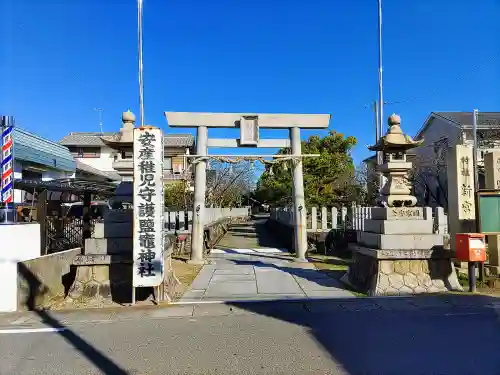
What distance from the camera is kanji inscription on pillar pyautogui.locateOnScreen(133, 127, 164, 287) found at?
7.35 m

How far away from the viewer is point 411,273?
8.29 meters

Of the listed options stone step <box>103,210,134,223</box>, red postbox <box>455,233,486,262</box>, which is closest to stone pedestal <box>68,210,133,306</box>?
stone step <box>103,210,134,223</box>

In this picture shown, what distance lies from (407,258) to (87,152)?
32.0 m

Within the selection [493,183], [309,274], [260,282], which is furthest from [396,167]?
[260,282]

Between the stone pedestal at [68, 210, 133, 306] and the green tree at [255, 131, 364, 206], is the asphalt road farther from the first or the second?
the green tree at [255, 131, 364, 206]

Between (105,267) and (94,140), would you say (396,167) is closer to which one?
(105,267)

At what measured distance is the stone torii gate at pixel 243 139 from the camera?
13719 millimetres

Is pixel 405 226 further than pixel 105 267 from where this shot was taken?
Yes

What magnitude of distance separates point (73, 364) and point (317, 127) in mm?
11578

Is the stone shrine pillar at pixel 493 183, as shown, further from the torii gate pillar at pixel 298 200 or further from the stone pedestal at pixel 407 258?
the torii gate pillar at pixel 298 200

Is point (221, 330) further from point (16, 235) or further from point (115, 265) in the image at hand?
point (16, 235)

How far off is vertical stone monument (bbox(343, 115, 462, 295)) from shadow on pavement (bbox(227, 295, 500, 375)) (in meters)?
0.56

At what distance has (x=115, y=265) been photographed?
26.1 ft

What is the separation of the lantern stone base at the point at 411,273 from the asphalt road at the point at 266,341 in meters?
0.96
